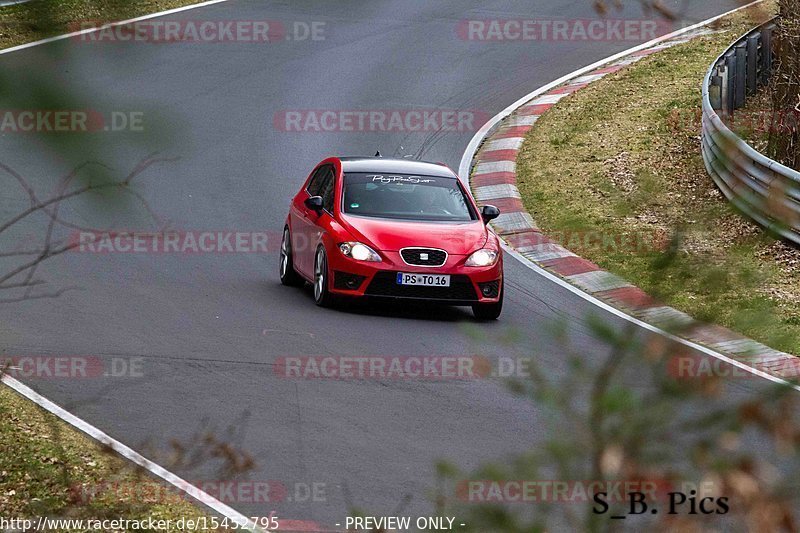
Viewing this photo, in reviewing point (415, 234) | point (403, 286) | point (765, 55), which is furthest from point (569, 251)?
point (765, 55)

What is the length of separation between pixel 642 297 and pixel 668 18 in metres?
0.70

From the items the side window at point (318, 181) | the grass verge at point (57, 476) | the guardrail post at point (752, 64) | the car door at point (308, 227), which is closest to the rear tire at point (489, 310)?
the car door at point (308, 227)

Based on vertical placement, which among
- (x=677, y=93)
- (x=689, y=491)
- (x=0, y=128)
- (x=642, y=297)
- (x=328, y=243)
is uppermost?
(x=0, y=128)

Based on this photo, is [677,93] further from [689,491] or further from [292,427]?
[689,491]

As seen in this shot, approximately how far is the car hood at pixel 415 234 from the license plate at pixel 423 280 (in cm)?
30

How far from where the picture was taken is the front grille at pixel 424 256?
1291cm

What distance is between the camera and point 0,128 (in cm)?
315

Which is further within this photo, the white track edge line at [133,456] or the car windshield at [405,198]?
the car windshield at [405,198]

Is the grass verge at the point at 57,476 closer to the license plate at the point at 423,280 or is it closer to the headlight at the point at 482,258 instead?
the license plate at the point at 423,280

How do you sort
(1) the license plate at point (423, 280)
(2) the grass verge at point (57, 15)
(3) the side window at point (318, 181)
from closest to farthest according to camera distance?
(2) the grass verge at point (57, 15) < (1) the license plate at point (423, 280) < (3) the side window at point (318, 181)

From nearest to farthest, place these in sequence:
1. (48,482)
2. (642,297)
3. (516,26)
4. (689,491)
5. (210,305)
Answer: (689,491) → (642,297) → (48,482) → (210,305) → (516,26)

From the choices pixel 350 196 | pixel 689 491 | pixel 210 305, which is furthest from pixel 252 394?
pixel 689 491

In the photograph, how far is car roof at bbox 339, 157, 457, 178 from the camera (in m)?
14.3

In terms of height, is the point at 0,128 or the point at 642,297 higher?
the point at 0,128
